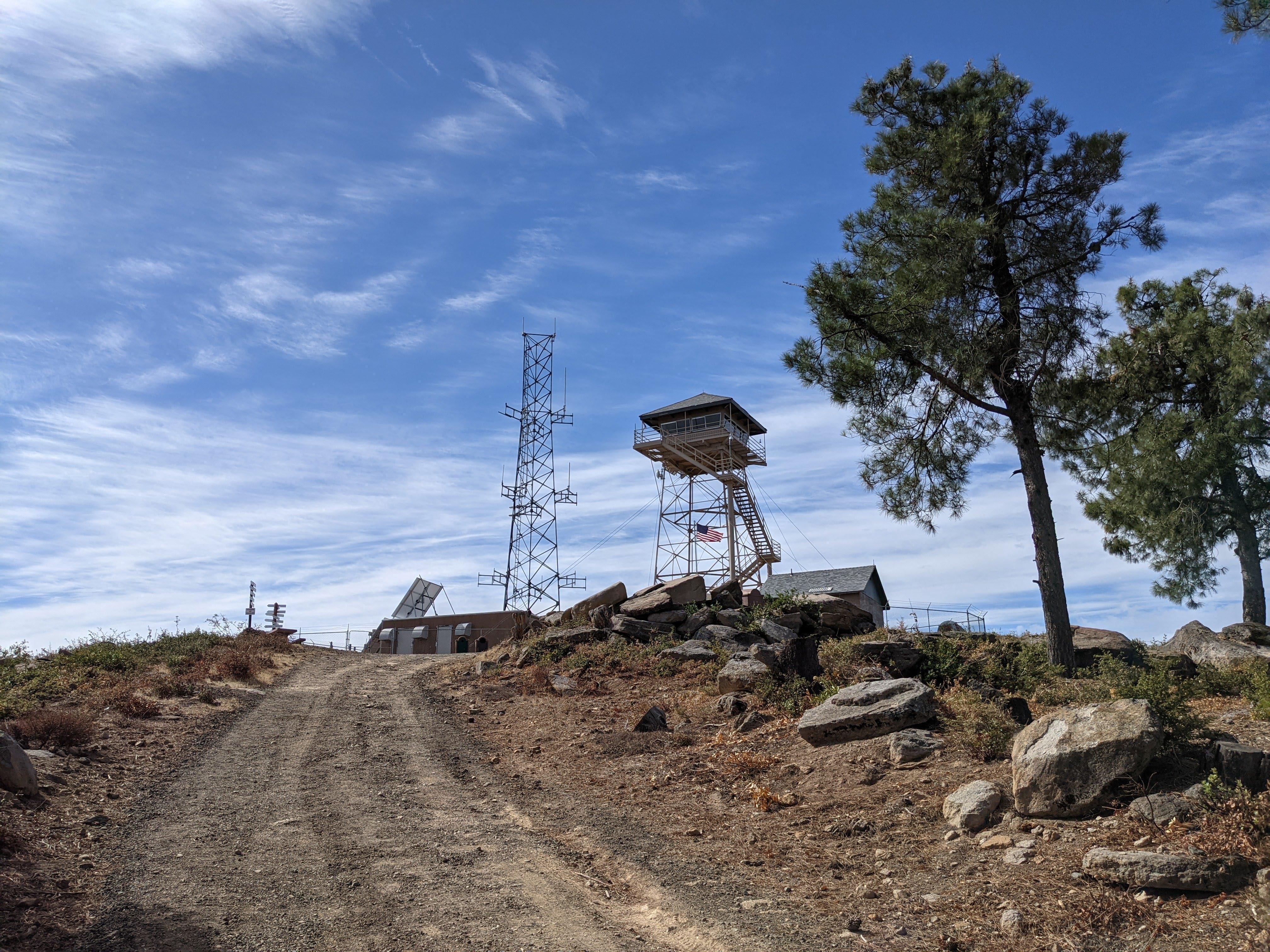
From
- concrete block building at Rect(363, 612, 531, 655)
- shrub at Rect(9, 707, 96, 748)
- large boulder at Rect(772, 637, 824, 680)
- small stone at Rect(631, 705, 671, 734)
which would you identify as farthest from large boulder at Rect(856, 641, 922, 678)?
concrete block building at Rect(363, 612, 531, 655)

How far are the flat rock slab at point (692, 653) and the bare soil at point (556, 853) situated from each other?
3305 millimetres

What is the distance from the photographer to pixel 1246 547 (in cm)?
2252

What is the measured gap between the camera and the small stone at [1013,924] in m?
6.02

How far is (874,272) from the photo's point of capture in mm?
15898

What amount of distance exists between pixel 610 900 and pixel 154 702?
40.3 ft

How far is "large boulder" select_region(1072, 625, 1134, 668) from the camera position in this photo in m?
15.3

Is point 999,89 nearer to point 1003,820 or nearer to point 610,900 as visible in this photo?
point 1003,820

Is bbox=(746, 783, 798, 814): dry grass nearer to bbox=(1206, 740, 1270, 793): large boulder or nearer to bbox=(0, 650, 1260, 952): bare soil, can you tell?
bbox=(0, 650, 1260, 952): bare soil

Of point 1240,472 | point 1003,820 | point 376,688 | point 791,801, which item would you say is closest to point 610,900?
point 791,801

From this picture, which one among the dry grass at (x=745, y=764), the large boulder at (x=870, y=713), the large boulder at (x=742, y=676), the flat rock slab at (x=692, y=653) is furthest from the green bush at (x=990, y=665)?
the flat rock slab at (x=692, y=653)

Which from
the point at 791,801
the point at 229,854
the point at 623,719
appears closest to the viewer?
the point at 229,854

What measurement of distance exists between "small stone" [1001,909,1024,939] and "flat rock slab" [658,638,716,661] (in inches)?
438

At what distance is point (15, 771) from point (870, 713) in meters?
10.6

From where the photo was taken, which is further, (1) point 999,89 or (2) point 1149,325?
(2) point 1149,325
